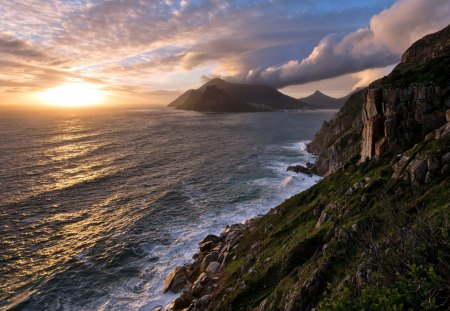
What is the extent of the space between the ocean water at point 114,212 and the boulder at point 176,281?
3.40ft

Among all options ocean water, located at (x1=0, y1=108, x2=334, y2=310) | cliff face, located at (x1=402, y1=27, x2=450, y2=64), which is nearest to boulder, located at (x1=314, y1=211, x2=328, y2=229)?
ocean water, located at (x1=0, y1=108, x2=334, y2=310)

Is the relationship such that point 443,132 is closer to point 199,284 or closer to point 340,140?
point 199,284

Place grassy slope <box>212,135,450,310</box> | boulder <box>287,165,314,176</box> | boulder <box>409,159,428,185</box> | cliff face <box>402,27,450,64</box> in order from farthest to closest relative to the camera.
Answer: cliff face <box>402,27,450,64</box>, boulder <box>287,165,314,176</box>, boulder <box>409,159,428,185</box>, grassy slope <box>212,135,450,310</box>

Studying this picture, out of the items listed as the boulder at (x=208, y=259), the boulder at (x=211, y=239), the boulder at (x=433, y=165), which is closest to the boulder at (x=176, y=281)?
the boulder at (x=208, y=259)

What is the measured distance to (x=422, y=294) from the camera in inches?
408

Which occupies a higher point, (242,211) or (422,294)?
(422,294)

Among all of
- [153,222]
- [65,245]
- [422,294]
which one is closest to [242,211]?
[153,222]

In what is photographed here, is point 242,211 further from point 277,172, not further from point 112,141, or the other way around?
point 112,141

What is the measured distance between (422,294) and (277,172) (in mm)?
61754

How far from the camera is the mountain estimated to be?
11945 millimetres

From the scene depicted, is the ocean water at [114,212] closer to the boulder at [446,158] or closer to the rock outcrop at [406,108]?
the rock outcrop at [406,108]

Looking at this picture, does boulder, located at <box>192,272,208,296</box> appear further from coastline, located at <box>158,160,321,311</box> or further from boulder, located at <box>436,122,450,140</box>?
boulder, located at <box>436,122,450,140</box>

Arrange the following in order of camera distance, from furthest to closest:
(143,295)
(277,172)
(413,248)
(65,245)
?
(277,172) < (65,245) < (143,295) < (413,248)

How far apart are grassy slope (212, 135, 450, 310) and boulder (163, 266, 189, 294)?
17.8 ft
